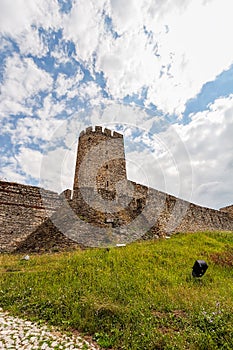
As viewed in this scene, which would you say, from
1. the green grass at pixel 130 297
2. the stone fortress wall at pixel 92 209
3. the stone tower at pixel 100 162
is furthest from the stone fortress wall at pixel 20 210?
the green grass at pixel 130 297

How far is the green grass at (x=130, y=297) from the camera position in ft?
17.7

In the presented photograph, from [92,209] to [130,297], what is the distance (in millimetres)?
10134

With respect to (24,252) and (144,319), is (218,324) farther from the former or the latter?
(24,252)

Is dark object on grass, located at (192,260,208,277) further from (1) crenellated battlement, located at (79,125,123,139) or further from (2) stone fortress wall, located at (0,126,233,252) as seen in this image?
(1) crenellated battlement, located at (79,125,123,139)

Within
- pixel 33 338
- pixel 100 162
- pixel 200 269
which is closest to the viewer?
pixel 33 338

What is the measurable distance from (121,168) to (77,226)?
33.8ft

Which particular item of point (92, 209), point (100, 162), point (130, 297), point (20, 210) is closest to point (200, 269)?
point (130, 297)

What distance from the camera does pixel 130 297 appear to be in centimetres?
741

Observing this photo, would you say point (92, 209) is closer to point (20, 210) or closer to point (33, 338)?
point (20, 210)

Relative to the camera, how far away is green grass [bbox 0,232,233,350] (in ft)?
17.7

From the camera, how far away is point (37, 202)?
62.0 feet

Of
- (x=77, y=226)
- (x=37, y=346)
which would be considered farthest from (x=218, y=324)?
(x=77, y=226)

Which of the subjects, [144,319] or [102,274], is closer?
[144,319]

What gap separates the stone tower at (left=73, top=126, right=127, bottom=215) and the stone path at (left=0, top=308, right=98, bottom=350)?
1682 cm
